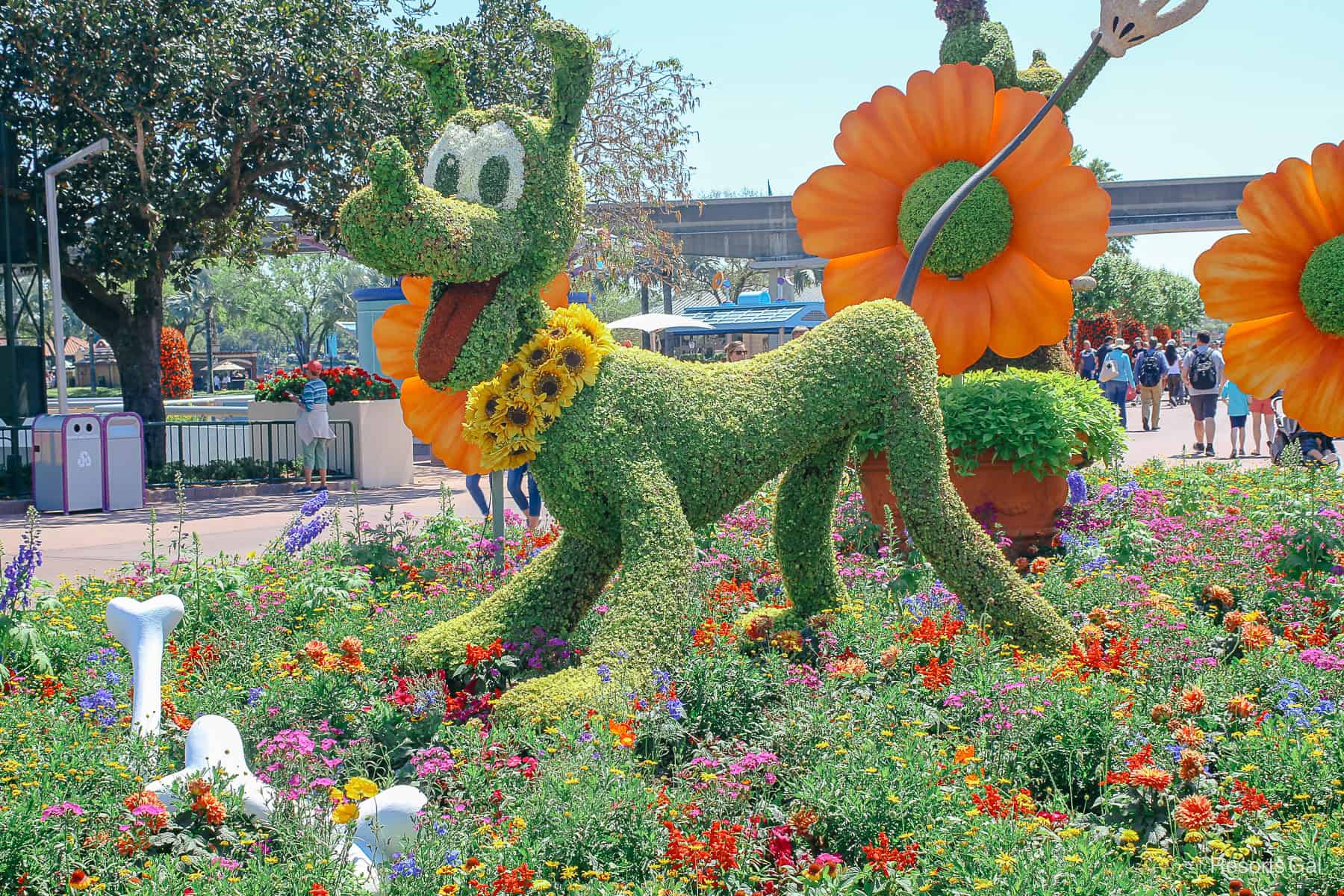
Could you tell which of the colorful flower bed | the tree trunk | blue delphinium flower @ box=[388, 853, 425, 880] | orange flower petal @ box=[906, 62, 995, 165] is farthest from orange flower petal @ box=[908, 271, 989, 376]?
the tree trunk

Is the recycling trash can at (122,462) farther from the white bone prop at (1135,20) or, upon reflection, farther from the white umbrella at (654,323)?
the white bone prop at (1135,20)

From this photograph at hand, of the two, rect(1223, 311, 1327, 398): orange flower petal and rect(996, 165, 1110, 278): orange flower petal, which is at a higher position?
rect(996, 165, 1110, 278): orange flower petal

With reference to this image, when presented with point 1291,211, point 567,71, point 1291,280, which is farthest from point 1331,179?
point 567,71

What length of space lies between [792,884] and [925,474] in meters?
2.08

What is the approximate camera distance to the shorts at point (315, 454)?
1308 cm

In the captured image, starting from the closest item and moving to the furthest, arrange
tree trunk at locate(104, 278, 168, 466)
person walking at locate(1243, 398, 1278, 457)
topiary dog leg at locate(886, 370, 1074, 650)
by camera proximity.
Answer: topiary dog leg at locate(886, 370, 1074, 650) → person walking at locate(1243, 398, 1278, 457) → tree trunk at locate(104, 278, 168, 466)

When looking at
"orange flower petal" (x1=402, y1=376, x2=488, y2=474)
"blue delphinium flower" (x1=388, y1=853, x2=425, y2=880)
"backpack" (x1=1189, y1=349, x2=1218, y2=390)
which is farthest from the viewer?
"backpack" (x1=1189, y1=349, x2=1218, y2=390)

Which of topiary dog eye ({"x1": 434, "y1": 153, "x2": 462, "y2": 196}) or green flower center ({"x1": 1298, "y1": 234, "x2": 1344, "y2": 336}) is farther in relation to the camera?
green flower center ({"x1": 1298, "y1": 234, "x2": 1344, "y2": 336})

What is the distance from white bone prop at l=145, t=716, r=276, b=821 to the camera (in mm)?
3266

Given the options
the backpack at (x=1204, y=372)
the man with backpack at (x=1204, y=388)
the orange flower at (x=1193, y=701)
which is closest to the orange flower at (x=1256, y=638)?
the orange flower at (x=1193, y=701)

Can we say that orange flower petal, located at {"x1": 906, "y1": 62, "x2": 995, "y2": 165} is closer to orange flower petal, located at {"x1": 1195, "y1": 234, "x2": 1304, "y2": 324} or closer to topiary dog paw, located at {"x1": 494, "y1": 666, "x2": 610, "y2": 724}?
orange flower petal, located at {"x1": 1195, "y1": 234, "x2": 1304, "y2": 324}

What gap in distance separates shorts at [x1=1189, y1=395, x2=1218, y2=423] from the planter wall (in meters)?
10.0

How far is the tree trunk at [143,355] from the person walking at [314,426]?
7.63 feet

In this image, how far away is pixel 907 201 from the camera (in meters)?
7.10
